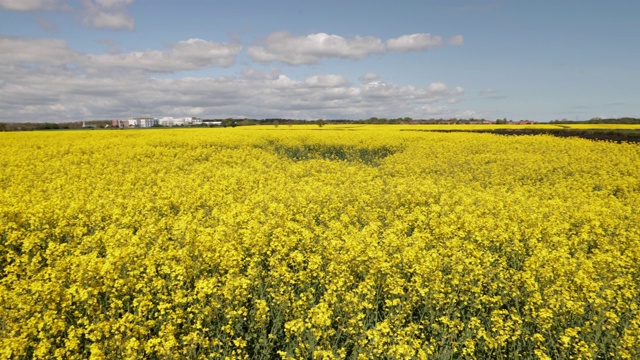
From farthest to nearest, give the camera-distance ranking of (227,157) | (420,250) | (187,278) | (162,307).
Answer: (227,157) < (420,250) < (187,278) < (162,307)

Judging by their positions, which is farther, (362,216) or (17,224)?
(362,216)

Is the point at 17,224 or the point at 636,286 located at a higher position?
the point at 17,224

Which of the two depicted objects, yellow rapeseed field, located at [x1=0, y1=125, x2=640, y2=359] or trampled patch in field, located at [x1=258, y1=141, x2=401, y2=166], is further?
trampled patch in field, located at [x1=258, y1=141, x2=401, y2=166]

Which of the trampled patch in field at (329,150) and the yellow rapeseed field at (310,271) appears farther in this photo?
the trampled patch in field at (329,150)

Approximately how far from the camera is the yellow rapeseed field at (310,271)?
14.2 ft

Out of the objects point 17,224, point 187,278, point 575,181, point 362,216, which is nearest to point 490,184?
point 575,181

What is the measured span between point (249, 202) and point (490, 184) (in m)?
10.6

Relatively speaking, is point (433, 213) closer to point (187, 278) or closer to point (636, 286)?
point (636, 286)

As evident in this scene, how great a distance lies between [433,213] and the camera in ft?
30.2

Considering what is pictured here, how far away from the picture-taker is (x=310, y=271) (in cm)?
595

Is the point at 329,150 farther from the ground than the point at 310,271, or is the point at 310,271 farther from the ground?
the point at 329,150

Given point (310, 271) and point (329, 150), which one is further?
point (329, 150)

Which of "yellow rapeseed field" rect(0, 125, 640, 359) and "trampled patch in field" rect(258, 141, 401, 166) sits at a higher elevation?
"trampled patch in field" rect(258, 141, 401, 166)

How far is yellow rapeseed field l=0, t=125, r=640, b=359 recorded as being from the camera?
4.33m
